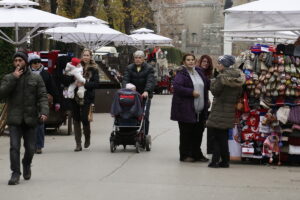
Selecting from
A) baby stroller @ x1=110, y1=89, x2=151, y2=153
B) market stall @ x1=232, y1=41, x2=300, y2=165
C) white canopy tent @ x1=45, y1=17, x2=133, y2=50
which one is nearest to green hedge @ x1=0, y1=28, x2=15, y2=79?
white canopy tent @ x1=45, y1=17, x2=133, y2=50

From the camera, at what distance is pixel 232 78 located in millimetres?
12523

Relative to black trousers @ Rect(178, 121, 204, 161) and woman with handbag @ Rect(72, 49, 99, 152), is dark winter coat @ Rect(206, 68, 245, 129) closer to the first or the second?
black trousers @ Rect(178, 121, 204, 161)

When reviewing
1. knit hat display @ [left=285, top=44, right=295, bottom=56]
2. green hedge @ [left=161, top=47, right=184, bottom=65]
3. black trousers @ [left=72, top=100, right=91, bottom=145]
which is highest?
knit hat display @ [left=285, top=44, right=295, bottom=56]

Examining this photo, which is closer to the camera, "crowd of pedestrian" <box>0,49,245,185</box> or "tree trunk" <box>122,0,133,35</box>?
"crowd of pedestrian" <box>0,49,245,185</box>

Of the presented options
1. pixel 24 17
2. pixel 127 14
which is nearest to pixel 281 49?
pixel 24 17

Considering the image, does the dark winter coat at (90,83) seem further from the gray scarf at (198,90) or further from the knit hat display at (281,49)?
the knit hat display at (281,49)

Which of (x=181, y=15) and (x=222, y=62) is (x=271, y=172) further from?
(x=181, y=15)

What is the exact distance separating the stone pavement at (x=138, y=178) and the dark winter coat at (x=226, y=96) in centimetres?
76

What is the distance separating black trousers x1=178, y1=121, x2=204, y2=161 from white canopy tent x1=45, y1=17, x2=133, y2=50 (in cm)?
1160

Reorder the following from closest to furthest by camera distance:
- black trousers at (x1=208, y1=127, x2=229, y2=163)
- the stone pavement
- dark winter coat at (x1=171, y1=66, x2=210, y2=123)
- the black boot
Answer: the stone pavement, the black boot, black trousers at (x1=208, y1=127, x2=229, y2=163), dark winter coat at (x1=171, y1=66, x2=210, y2=123)

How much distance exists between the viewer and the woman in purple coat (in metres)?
13.2

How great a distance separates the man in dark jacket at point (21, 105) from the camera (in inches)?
421

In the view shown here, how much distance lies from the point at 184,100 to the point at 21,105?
337 cm

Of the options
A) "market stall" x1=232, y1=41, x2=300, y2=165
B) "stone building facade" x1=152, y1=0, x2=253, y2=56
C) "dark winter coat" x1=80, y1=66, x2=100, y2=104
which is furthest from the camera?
"stone building facade" x1=152, y1=0, x2=253, y2=56
